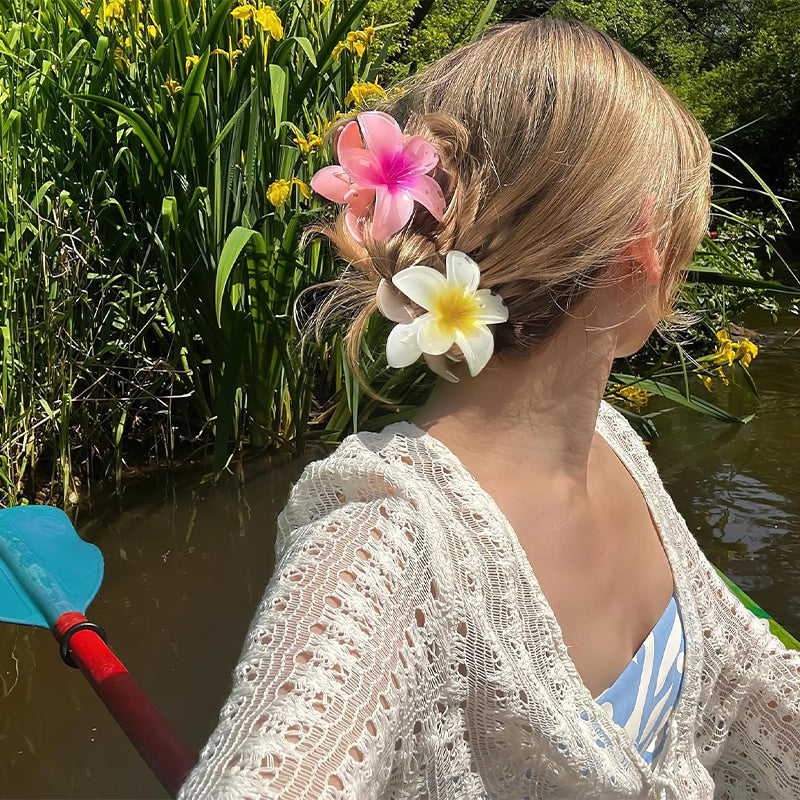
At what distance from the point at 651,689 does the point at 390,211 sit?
523mm

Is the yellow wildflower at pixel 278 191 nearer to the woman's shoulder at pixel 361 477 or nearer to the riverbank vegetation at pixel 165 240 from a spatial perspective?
the riverbank vegetation at pixel 165 240

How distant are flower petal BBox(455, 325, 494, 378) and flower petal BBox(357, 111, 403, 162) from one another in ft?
0.59

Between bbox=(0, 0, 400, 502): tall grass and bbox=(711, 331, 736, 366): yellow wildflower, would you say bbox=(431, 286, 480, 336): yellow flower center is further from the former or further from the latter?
bbox=(711, 331, 736, 366): yellow wildflower

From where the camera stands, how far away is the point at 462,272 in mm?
732

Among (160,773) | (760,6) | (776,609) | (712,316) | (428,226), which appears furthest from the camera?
(760,6)

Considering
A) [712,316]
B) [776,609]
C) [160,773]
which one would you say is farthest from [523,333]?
[712,316]

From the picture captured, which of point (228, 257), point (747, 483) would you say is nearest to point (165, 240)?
point (228, 257)

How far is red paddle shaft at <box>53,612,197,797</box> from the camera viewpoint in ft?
2.92

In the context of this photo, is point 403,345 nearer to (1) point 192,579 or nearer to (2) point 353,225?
(2) point 353,225

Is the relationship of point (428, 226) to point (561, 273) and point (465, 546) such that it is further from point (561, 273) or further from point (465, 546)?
point (465, 546)

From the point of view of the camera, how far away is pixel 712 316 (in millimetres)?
3523

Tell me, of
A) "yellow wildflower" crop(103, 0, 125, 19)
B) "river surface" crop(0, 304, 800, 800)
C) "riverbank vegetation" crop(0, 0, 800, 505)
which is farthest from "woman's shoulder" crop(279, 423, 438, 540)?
"yellow wildflower" crop(103, 0, 125, 19)

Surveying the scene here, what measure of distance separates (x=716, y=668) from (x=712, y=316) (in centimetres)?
283

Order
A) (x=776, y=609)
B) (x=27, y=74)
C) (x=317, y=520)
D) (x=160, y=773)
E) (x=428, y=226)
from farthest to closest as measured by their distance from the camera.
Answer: (x=27, y=74) → (x=776, y=609) → (x=160, y=773) → (x=428, y=226) → (x=317, y=520)
